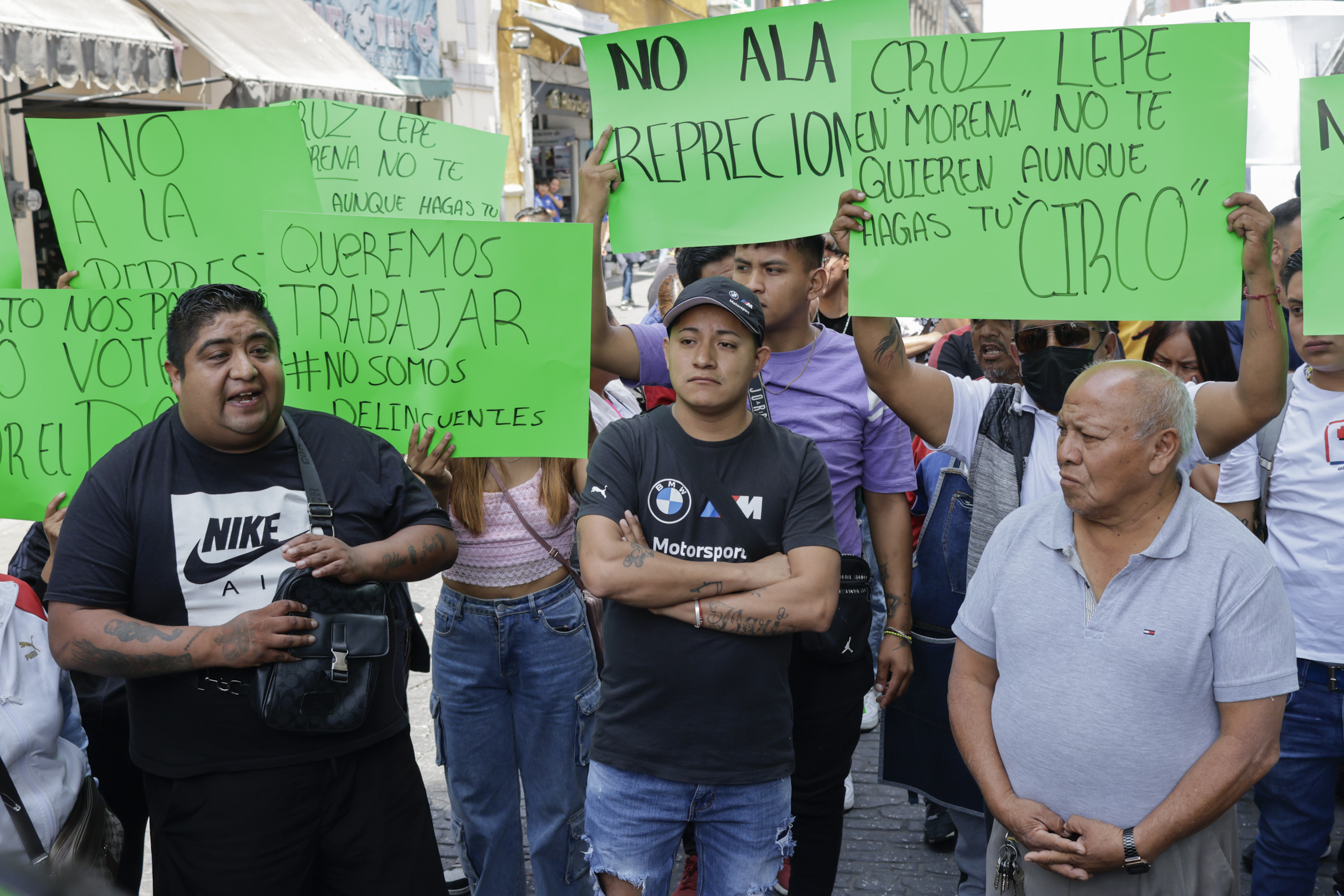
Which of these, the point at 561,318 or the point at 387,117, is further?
the point at 387,117

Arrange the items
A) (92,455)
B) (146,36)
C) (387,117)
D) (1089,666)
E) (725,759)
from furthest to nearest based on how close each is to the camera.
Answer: (146,36), (387,117), (92,455), (725,759), (1089,666)

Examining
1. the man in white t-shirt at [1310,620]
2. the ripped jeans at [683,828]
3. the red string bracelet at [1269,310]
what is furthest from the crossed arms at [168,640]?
the man in white t-shirt at [1310,620]

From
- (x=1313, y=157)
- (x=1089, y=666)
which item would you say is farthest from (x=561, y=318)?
(x=1313, y=157)

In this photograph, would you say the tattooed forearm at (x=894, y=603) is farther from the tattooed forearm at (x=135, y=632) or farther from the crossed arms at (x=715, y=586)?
the tattooed forearm at (x=135, y=632)

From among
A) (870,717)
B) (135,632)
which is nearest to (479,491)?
(135,632)

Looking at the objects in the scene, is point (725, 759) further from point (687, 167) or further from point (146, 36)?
point (146, 36)

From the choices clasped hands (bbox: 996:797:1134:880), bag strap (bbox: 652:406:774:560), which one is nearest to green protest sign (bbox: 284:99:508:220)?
bag strap (bbox: 652:406:774:560)

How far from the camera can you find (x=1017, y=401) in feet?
9.70

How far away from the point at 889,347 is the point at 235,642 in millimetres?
1744

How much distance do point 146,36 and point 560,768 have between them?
784 centimetres

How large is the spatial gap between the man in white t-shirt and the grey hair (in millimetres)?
868

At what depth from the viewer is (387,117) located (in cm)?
398

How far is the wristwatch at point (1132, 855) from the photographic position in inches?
91.7

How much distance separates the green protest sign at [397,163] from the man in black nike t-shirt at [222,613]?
1.36m
